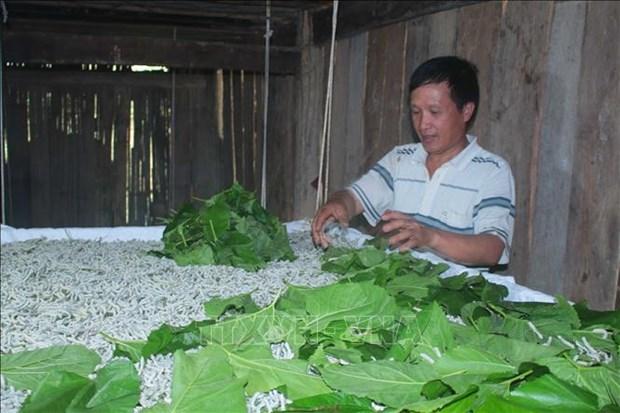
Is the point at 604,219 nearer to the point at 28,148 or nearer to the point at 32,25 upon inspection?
the point at 32,25

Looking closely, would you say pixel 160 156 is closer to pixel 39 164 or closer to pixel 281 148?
pixel 39 164

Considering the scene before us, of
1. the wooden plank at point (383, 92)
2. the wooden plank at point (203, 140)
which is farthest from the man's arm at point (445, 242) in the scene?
the wooden plank at point (203, 140)

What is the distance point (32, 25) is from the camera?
403 centimetres

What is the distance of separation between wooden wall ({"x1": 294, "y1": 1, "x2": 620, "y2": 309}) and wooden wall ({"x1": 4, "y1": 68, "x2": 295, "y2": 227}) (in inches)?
80.3

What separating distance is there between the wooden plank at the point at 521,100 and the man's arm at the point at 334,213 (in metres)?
0.61

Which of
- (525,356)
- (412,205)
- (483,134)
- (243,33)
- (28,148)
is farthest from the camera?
(28,148)

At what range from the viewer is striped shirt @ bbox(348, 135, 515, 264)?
2.26m

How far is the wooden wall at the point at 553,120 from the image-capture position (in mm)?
2273

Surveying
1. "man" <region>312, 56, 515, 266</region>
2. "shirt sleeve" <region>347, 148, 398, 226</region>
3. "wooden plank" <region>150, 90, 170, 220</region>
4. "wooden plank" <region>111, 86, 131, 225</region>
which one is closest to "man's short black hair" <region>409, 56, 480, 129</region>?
"man" <region>312, 56, 515, 266</region>

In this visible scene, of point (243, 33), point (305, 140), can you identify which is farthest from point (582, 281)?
point (243, 33)

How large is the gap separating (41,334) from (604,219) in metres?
1.81

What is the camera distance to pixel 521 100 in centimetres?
263

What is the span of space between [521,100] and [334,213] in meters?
0.86

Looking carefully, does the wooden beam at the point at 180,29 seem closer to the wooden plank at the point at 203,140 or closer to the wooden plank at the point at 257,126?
the wooden plank at the point at 257,126
